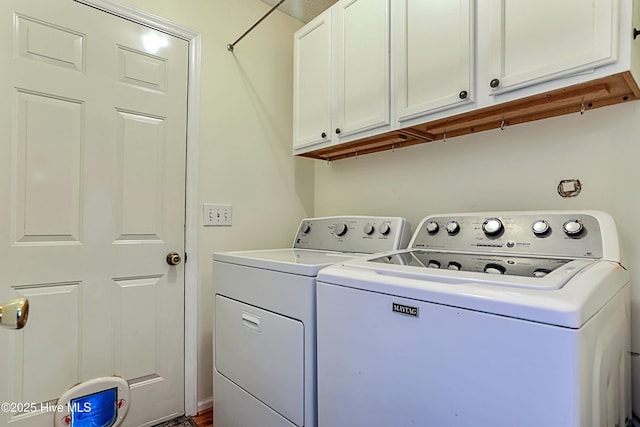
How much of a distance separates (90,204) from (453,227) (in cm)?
162

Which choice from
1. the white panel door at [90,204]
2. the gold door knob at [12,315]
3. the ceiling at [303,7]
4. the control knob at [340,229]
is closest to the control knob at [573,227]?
the control knob at [340,229]

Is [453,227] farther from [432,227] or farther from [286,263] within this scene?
[286,263]

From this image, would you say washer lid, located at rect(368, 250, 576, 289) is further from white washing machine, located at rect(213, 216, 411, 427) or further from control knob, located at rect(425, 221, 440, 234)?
white washing machine, located at rect(213, 216, 411, 427)

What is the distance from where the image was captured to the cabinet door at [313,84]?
1791 millimetres

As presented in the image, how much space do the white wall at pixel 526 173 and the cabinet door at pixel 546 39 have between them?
1.17ft

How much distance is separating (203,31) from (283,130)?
732mm

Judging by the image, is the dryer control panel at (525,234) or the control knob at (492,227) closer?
the dryer control panel at (525,234)

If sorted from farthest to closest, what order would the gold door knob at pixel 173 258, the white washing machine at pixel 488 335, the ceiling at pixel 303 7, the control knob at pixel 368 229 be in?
the ceiling at pixel 303 7 < the gold door knob at pixel 173 258 < the control knob at pixel 368 229 < the white washing machine at pixel 488 335

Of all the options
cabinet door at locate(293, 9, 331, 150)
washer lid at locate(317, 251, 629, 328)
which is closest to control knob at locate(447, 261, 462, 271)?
washer lid at locate(317, 251, 629, 328)

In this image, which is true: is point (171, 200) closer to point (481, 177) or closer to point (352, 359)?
point (352, 359)

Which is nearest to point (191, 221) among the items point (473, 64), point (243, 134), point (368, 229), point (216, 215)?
point (216, 215)

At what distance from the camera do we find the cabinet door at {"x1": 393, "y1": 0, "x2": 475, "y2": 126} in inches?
49.1

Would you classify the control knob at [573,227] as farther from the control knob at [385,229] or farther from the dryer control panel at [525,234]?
the control knob at [385,229]

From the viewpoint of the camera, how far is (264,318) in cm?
128
